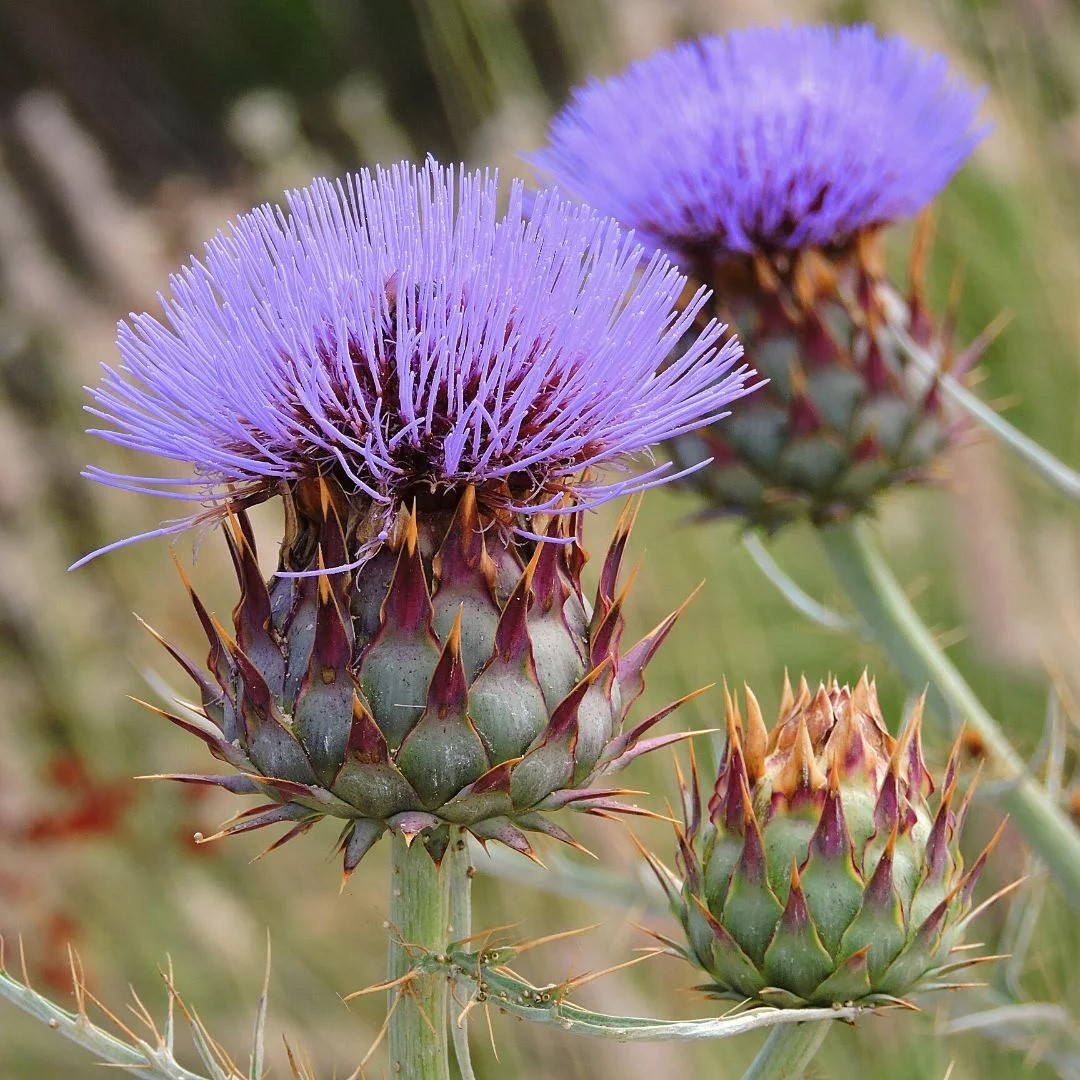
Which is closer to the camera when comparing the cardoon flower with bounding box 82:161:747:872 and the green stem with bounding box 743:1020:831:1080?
the cardoon flower with bounding box 82:161:747:872

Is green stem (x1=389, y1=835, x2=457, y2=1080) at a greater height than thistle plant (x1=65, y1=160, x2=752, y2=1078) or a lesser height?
lesser

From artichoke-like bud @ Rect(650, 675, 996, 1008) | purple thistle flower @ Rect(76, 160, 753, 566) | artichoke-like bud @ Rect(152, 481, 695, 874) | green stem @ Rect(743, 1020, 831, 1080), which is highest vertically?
purple thistle flower @ Rect(76, 160, 753, 566)

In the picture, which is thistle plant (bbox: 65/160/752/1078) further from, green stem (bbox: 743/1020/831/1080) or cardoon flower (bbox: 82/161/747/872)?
green stem (bbox: 743/1020/831/1080)

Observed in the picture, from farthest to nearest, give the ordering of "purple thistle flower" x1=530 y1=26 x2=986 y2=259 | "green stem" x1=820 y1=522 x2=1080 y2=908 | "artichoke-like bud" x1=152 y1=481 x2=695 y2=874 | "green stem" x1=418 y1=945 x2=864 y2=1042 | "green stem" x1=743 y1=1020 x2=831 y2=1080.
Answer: "purple thistle flower" x1=530 y1=26 x2=986 y2=259 < "green stem" x1=820 y1=522 x2=1080 y2=908 < "green stem" x1=743 y1=1020 x2=831 y2=1080 < "artichoke-like bud" x1=152 y1=481 x2=695 y2=874 < "green stem" x1=418 y1=945 x2=864 y2=1042

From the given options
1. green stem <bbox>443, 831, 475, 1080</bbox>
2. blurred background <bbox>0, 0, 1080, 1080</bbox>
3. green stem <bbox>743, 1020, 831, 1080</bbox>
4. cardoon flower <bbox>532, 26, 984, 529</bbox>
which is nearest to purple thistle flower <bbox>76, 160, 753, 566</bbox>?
green stem <bbox>443, 831, 475, 1080</bbox>

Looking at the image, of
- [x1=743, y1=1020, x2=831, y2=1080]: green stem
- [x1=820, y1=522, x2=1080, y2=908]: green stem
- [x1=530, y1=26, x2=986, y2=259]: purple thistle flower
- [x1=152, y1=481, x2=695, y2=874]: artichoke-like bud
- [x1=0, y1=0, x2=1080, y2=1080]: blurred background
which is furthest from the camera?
[x1=0, y1=0, x2=1080, y2=1080]: blurred background

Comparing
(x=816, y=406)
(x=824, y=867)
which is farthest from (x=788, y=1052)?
(x=816, y=406)

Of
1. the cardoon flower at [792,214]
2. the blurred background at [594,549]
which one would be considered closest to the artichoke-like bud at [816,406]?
the cardoon flower at [792,214]
